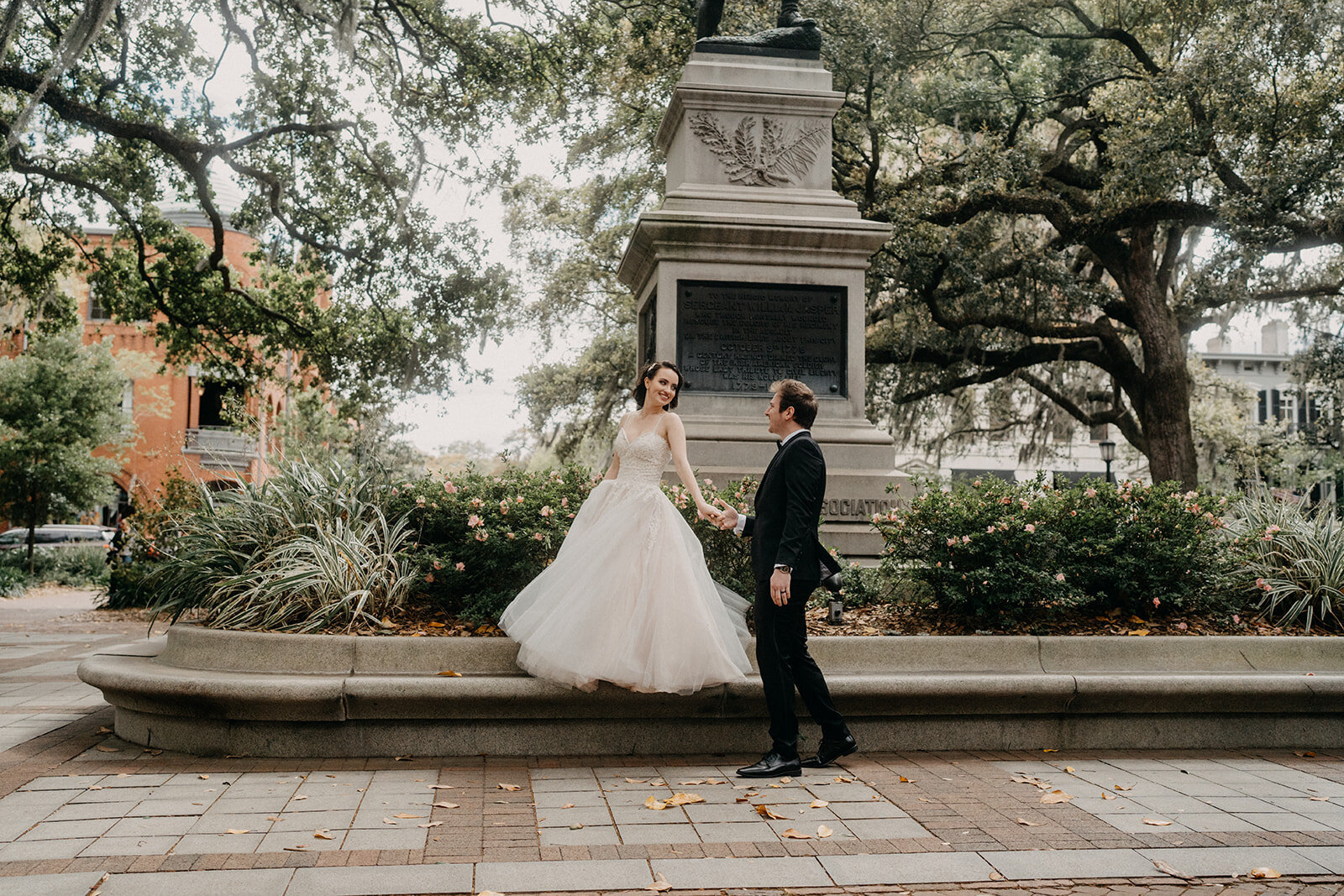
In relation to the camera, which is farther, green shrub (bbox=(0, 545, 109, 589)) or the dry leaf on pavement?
green shrub (bbox=(0, 545, 109, 589))

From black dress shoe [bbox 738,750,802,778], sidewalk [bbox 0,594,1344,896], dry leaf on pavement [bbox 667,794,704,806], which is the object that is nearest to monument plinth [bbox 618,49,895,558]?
black dress shoe [bbox 738,750,802,778]

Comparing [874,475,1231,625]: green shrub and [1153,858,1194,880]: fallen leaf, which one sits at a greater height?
[874,475,1231,625]: green shrub

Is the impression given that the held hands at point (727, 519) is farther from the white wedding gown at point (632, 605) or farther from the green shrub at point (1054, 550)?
the green shrub at point (1054, 550)

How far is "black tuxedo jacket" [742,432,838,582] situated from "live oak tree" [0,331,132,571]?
83.9ft

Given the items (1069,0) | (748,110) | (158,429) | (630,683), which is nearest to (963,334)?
(1069,0)

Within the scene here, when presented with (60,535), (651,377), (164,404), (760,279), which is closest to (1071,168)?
(760,279)

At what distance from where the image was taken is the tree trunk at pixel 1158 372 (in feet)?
63.8

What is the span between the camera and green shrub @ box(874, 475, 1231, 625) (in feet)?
22.0

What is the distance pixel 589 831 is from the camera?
4.47m

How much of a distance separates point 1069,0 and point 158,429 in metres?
38.1

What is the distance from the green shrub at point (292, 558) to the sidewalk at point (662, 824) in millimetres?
971

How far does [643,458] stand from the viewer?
6.22 m

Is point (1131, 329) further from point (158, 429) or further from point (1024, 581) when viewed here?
point (158, 429)

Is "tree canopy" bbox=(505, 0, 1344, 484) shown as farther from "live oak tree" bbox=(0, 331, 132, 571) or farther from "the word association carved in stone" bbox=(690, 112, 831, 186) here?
"live oak tree" bbox=(0, 331, 132, 571)
